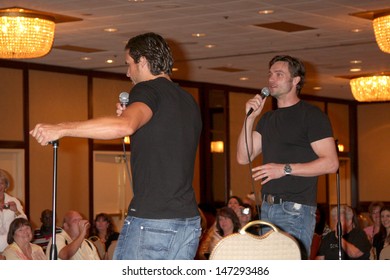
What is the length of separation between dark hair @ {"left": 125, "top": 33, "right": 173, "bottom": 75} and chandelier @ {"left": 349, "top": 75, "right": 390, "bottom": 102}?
37.7ft

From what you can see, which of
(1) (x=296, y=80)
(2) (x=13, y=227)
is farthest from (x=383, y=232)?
(1) (x=296, y=80)

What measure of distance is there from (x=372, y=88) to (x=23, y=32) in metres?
7.20

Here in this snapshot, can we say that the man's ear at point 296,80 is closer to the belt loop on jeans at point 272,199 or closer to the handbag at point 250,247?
the belt loop on jeans at point 272,199

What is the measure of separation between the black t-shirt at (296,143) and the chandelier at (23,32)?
208 inches

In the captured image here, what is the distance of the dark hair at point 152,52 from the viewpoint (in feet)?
10.7

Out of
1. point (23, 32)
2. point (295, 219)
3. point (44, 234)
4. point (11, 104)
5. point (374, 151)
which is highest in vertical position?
point (23, 32)

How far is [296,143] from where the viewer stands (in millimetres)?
4223

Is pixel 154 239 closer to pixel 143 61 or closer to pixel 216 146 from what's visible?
pixel 143 61

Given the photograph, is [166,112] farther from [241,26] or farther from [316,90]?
[316,90]

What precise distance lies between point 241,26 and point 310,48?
210 cm

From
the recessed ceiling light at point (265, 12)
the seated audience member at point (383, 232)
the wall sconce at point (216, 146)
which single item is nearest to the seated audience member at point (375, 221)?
the seated audience member at point (383, 232)

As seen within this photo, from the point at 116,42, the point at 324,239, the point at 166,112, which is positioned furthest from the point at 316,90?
the point at 166,112

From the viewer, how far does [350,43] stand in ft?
38.3

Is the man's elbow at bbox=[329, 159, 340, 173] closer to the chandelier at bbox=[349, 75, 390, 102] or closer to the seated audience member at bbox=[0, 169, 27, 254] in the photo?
the seated audience member at bbox=[0, 169, 27, 254]
